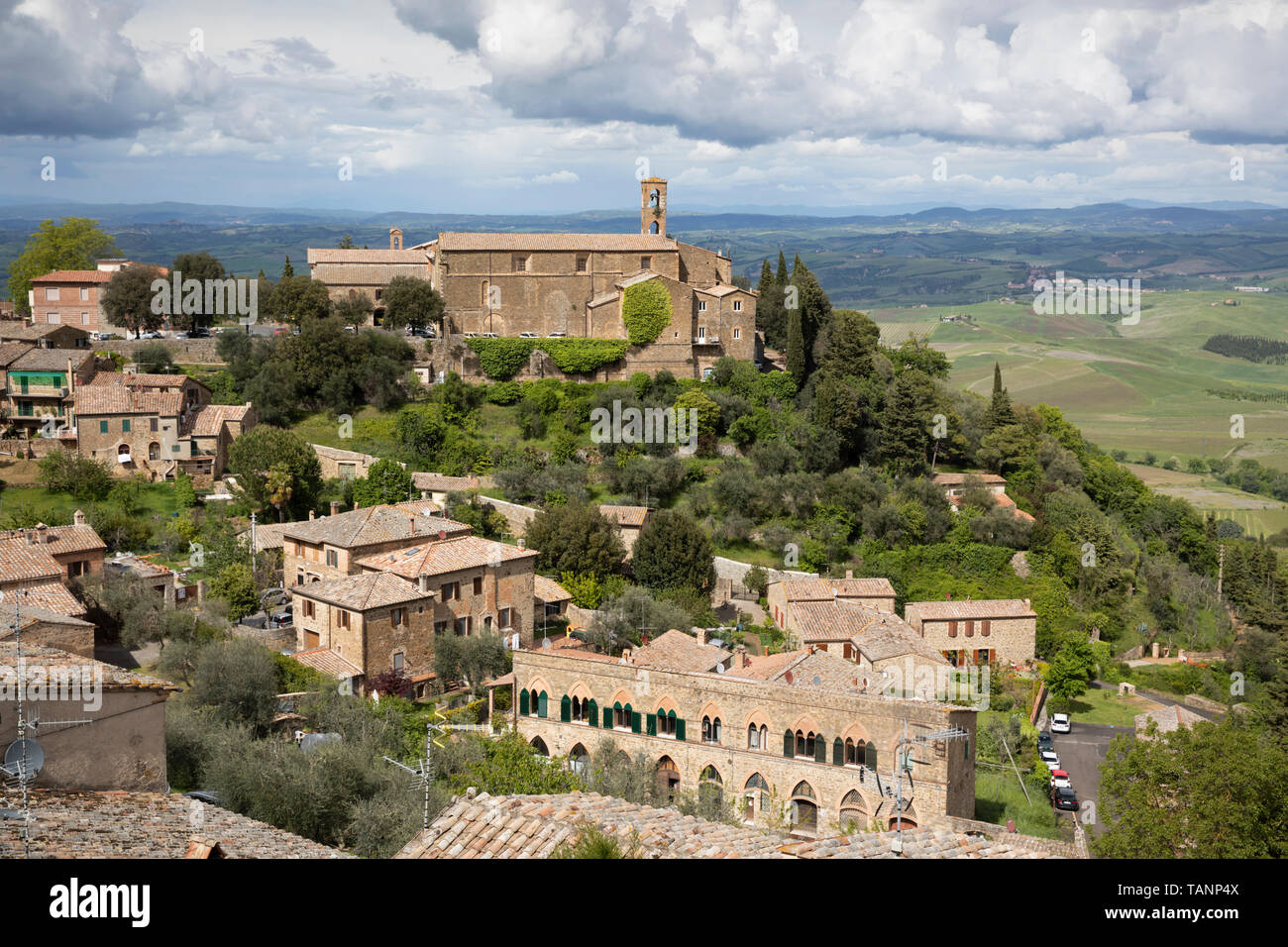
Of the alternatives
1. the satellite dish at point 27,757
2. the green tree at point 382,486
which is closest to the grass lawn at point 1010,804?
the satellite dish at point 27,757

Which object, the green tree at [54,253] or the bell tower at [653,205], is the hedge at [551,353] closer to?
the bell tower at [653,205]

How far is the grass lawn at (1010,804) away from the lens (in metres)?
23.5

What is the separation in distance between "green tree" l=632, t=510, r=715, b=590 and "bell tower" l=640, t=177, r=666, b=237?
20064 mm

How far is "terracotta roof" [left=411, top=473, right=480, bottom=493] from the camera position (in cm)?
3791

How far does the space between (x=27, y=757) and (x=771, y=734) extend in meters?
15.3

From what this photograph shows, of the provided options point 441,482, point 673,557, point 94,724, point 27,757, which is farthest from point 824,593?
point 27,757

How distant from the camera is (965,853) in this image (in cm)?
948

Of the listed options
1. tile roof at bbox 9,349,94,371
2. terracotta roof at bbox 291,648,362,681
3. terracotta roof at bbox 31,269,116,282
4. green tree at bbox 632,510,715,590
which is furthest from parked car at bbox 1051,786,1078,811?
terracotta roof at bbox 31,269,116,282

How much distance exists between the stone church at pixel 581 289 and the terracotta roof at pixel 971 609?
588 inches

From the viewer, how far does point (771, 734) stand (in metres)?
22.9

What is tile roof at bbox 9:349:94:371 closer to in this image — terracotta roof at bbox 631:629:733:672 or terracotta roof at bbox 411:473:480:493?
terracotta roof at bbox 411:473:480:493

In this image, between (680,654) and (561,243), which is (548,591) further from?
(561,243)
